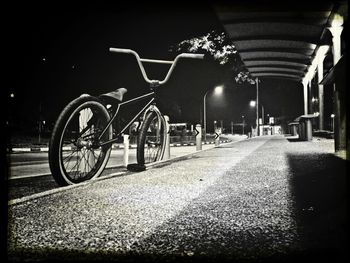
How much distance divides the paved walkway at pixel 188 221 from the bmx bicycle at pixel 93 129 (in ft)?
1.89

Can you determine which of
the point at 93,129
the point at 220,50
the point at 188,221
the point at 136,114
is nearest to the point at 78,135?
the point at 93,129

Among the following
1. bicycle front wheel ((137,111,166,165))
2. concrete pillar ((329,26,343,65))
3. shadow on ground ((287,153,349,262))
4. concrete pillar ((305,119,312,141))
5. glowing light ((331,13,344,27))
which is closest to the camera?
shadow on ground ((287,153,349,262))

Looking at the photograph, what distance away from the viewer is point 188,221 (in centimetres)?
254

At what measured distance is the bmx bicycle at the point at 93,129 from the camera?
403cm

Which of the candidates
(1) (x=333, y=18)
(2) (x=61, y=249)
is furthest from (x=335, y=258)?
(1) (x=333, y=18)

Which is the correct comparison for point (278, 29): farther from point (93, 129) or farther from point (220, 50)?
point (220, 50)

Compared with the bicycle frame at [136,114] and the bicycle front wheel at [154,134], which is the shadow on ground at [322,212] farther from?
the bicycle frame at [136,114]

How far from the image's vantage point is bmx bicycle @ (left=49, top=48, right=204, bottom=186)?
403 centimetres

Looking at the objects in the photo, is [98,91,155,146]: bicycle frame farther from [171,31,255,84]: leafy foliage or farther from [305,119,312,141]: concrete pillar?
[171,31,255,84]: leafy foliage

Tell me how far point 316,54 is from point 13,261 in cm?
1597

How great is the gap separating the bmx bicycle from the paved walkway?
58 cm

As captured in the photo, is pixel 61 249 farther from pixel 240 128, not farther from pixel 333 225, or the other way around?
pixel 240 128

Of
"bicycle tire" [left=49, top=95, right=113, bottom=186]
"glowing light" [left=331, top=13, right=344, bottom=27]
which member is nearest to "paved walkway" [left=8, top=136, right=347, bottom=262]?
"bicycle tire" [left=49, top=95, right=113, bottom=186]

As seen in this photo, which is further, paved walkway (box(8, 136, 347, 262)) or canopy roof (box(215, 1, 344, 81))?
canopy roof (box(215, 1, 344, 81))
